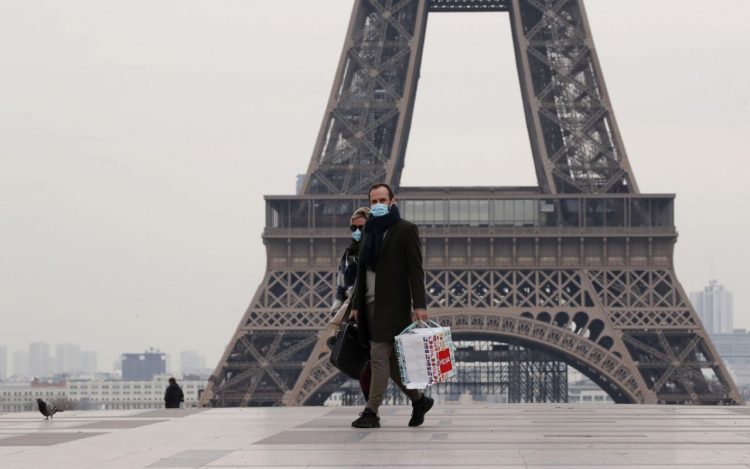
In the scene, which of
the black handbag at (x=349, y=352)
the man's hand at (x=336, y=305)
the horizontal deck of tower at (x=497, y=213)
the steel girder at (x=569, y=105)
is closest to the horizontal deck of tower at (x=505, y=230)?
the horizontal deck of tower at (x=497, y=213)

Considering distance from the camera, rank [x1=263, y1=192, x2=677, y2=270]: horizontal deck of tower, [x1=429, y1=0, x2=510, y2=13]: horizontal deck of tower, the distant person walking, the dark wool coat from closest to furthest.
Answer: the dark wool coat → the distant person walking → [x1=263, y1=192, x2=677, y2=270]: horizontal deck of tower → [x1=429, y1=0, x2=510, y2=13]: horizontal deck of tower

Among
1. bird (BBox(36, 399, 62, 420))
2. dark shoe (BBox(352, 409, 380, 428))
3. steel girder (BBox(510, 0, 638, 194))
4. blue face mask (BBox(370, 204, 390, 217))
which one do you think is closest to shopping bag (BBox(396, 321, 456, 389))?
dark shoe (BBox(352, 409, 380, 428))

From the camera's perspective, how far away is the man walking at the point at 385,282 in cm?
1648

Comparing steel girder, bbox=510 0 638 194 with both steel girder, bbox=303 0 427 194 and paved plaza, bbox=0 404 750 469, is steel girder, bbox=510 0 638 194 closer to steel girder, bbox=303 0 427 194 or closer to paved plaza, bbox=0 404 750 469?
steel girder, bbox=303 0 427 194

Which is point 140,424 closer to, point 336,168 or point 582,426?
point 582,426

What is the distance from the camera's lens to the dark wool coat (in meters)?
16.5

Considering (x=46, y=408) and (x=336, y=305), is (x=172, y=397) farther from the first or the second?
(x=336, y=305)

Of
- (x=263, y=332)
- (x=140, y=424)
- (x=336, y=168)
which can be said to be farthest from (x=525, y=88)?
(x=140, y=424)

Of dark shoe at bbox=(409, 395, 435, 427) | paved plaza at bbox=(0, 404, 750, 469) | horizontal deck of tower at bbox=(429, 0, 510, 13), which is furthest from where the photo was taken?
horizontal deck of tower at bbox=(429, 0, 510, 13)

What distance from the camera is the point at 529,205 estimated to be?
66.5m

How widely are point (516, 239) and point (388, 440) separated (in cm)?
5042

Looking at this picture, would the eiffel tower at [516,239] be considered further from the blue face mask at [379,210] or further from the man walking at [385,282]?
the blue face mask at [379,210]

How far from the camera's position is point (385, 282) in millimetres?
16531

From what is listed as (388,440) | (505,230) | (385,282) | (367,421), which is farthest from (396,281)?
(505,230)
